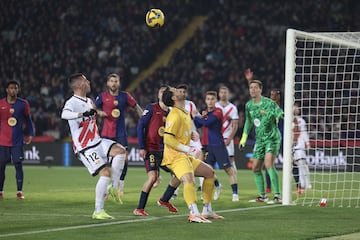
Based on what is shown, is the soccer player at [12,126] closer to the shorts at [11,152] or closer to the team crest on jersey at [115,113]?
the shorts at [11,152]

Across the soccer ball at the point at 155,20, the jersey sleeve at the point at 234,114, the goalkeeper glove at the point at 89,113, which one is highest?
the soccer ball at the point at 155,20

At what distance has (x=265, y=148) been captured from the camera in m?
15.8

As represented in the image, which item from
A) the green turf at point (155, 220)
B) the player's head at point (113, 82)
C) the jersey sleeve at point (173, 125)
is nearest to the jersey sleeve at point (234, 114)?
the green turf at point (155, 220)

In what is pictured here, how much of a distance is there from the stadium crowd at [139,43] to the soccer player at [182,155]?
18.7 meters

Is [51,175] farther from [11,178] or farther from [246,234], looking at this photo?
[246,234]

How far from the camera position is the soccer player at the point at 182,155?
11.6m

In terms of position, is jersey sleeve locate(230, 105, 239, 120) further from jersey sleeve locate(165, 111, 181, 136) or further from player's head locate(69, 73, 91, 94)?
jersey sleeve locate(165, 111, 181, 136)

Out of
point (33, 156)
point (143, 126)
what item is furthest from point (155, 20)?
point (33, 156)

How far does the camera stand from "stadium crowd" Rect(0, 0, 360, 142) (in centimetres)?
3400

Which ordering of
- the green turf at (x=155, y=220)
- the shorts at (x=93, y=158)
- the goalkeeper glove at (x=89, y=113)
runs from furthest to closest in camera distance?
the shorts at (x=93, y=158), the goalkeeper glove at (x=89, y=113), the green turf at (x=155, y=220)

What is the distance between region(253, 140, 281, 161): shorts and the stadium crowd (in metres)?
14.9

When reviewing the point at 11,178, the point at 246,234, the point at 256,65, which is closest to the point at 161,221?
the point at 246,234

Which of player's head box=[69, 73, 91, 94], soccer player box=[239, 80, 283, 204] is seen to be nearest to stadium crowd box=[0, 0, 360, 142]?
soccer player box=[239, 80, 283, 204]

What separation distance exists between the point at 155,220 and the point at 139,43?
26401 mm
